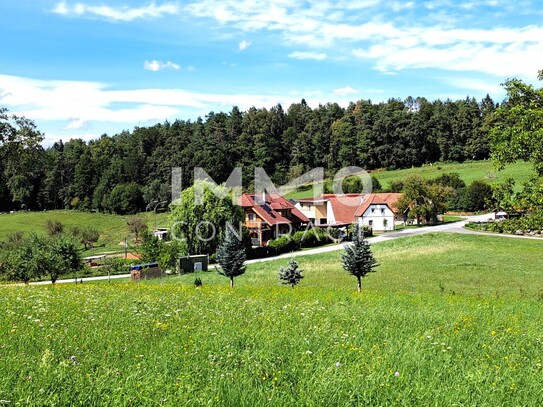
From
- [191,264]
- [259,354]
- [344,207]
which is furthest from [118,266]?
[259,354]

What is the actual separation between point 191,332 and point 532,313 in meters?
10.4

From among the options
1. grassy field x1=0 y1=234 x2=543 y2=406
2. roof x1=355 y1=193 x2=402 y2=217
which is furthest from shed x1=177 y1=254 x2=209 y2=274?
grassy field x1=0 y1=234 x2=543 y2=406

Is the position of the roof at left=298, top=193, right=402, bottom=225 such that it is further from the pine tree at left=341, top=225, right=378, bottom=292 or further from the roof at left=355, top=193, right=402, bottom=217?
the pine tree at left=341, top=225, right=378, bottom=292

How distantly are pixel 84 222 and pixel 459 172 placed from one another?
8947 cm

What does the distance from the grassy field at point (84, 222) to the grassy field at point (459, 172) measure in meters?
38.3

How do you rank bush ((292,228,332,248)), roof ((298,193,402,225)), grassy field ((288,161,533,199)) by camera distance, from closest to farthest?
bush ((292,228,332,248)), roof ((298,193,402,225)), grassy field ((288,161,533,199))

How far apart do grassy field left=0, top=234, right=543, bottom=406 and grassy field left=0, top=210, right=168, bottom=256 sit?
3079 inches

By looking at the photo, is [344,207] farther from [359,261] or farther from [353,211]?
[359,261]

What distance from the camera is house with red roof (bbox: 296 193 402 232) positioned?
81.1 meters

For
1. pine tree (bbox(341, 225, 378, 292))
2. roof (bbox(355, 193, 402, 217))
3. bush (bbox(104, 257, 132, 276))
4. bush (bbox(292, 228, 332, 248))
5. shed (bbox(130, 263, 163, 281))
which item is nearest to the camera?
pine tree (bbox(341, 225, 378, 292))

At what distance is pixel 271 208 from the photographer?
250 feet

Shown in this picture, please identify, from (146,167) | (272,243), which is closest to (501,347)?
(272,243)

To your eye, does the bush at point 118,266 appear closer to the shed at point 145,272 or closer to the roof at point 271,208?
the shed at point 145,272

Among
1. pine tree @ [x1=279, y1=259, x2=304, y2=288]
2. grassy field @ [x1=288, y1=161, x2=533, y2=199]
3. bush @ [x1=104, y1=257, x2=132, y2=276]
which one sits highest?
grassy field @ [x1=288, y1=161, x2=533, y2=199]
